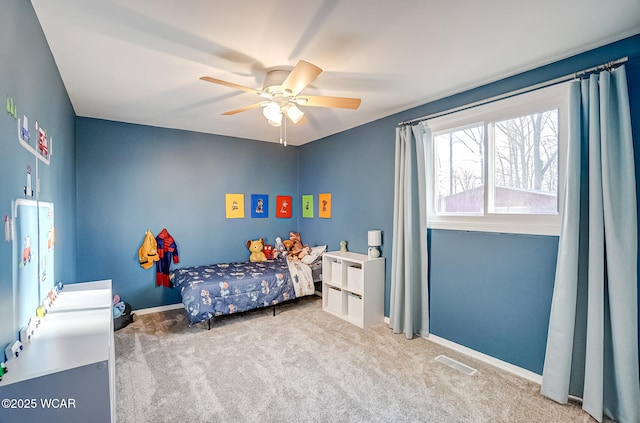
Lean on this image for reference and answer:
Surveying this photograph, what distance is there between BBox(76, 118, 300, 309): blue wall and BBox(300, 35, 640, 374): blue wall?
1722 millimetres

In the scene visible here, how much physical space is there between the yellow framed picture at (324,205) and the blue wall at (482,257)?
505mm

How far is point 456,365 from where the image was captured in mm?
2600

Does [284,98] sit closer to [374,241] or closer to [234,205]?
[374,241]

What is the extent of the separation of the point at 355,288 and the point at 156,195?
9.11 ft

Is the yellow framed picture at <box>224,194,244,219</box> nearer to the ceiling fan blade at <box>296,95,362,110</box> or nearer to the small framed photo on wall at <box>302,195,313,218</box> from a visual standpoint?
the small framed photo on wall at <box>302,195,313,218</box>

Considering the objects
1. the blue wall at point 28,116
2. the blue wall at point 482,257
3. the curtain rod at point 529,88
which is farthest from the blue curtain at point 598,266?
the blue wall at point 28,116

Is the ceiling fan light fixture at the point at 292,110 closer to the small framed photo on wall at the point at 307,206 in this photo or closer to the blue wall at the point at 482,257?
the blue wall at the point at 482,257

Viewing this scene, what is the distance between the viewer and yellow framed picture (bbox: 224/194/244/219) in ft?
15.0

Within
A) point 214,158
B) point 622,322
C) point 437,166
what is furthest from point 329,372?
point 214,158

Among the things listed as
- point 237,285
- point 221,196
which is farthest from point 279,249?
point 237,285

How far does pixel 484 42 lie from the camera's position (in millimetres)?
Result: 2018

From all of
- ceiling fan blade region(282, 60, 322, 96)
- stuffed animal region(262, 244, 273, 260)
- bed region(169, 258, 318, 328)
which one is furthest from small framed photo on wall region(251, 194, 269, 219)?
ceiling fan blade region(282, 60, 322, 96)

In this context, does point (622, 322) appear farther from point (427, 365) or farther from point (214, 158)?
point (214, 158)

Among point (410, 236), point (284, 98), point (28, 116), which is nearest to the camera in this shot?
point (28, 116)
